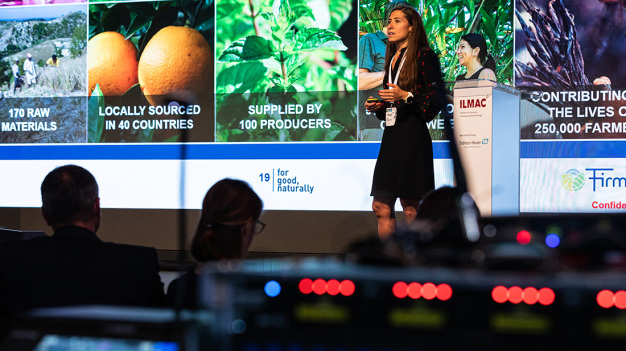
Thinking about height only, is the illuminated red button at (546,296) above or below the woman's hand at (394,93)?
below

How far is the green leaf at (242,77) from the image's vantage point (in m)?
4.59

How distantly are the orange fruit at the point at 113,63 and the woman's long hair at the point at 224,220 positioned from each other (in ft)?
11.2

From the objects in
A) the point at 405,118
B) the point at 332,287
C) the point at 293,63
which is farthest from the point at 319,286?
the point at 293,63

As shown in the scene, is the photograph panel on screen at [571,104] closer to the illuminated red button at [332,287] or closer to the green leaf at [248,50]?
the green leaf at [248,50]

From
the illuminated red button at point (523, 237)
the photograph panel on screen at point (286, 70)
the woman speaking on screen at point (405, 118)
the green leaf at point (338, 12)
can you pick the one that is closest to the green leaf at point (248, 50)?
the photograph panel on screen at point (286, 70)

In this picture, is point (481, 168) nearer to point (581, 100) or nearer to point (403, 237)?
point (581, 100)

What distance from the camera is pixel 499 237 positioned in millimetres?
Answer: 670

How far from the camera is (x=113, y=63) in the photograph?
4844mm

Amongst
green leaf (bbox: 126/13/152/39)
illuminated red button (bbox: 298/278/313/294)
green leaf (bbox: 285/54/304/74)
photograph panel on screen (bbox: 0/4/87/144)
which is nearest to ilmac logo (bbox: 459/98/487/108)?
green leaf (bbox: 285/54/304/74)

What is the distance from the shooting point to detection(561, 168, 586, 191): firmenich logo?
13.6 feet

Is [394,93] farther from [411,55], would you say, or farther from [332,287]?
[332,287]

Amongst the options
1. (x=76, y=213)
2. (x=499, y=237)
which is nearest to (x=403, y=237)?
(x=499, y=237)

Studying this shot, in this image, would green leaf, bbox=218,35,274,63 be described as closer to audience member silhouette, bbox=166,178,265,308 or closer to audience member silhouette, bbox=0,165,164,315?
audience member silhouette, bbox=166,178,265,308

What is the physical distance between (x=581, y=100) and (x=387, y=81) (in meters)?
1.35
